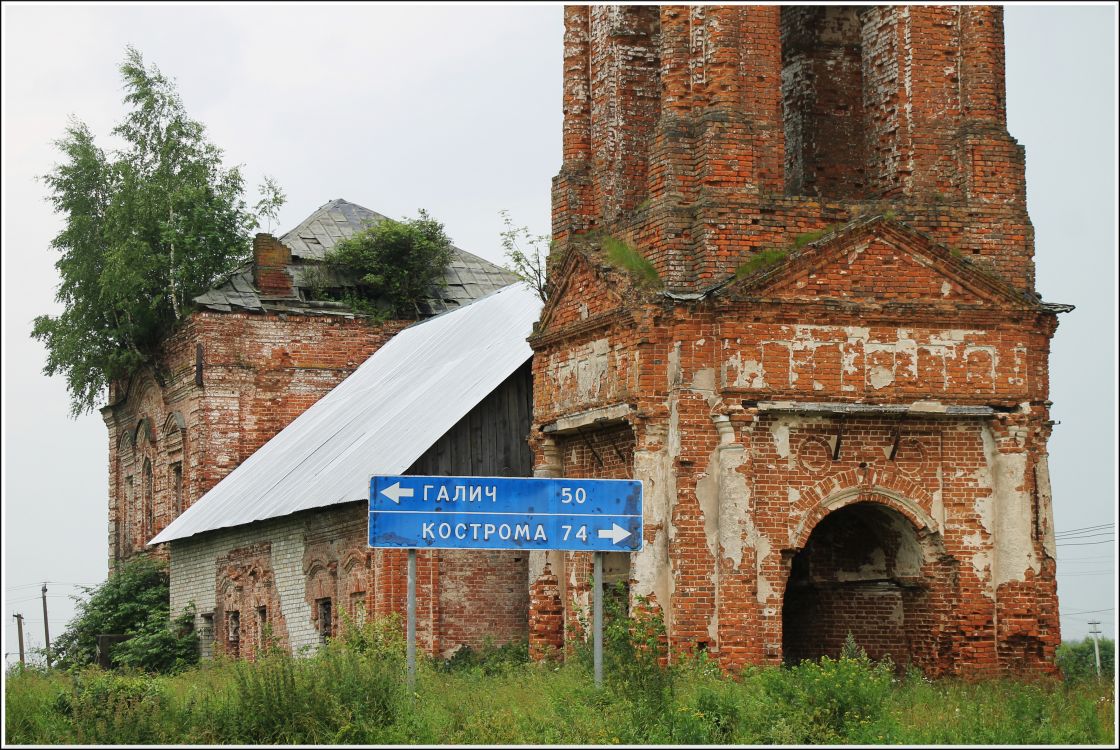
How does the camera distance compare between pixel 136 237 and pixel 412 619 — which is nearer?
pixel 412 619

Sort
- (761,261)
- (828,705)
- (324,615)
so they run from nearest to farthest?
(828,705), (761,261), (324,615)

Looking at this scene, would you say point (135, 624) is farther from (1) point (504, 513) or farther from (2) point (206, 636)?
(1) point (504, 513)

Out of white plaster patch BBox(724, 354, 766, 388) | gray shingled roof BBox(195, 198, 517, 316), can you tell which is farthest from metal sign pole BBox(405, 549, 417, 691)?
gray shingled roof BBox(195, 198, 517, 316)

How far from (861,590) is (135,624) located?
17051 mm

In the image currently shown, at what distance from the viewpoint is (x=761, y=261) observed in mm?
19250

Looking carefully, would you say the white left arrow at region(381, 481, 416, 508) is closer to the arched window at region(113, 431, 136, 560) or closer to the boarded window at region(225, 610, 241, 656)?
the boarded window at region(225, 610, 241, 656)

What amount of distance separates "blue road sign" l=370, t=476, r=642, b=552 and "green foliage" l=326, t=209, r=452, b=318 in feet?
64.7

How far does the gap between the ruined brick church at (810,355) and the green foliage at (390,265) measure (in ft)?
46.4

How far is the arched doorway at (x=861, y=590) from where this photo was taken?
19.7 meters

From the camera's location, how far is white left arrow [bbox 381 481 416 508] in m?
15.4

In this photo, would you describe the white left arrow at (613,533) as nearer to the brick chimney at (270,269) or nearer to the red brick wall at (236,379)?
the red brick wall at (236,379)

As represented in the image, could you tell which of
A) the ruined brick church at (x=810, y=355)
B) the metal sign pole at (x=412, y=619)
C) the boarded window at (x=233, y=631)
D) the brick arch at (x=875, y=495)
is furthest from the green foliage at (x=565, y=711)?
the boarded window at (x=233, y=631)

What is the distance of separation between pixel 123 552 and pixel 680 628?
21752 mm

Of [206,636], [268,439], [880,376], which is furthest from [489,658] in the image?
[268,439]
